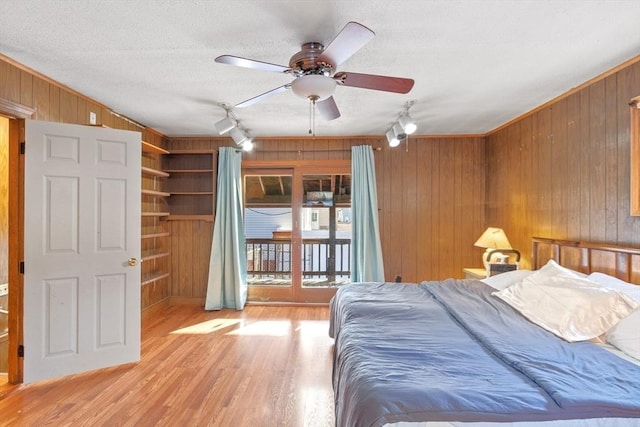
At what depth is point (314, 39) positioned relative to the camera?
2.08 metres

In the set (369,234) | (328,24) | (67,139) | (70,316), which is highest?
(328,24)

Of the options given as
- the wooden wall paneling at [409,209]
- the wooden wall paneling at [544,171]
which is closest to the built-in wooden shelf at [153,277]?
the wooden wall paneling at [409,209]

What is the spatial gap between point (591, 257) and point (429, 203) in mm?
2197

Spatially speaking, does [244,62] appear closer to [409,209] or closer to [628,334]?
[628,334]

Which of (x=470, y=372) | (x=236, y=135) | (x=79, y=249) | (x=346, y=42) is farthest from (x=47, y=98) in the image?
(x=470, y=372)

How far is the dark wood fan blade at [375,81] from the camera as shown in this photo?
79.0 inches

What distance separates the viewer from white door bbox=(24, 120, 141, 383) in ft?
8.37

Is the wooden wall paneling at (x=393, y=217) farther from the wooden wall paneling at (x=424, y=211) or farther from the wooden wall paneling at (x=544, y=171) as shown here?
the wooden wall paneling at (x=544, y=171)

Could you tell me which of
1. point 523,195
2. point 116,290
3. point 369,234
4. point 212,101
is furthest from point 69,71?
point 523,195

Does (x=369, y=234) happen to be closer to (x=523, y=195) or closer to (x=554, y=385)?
(x=523, y=195)

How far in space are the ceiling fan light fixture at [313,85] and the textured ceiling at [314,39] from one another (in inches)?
12.7

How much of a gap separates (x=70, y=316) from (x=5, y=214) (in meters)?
1.03

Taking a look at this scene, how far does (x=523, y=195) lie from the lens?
3.67 m

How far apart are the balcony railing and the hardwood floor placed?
1622 mm
